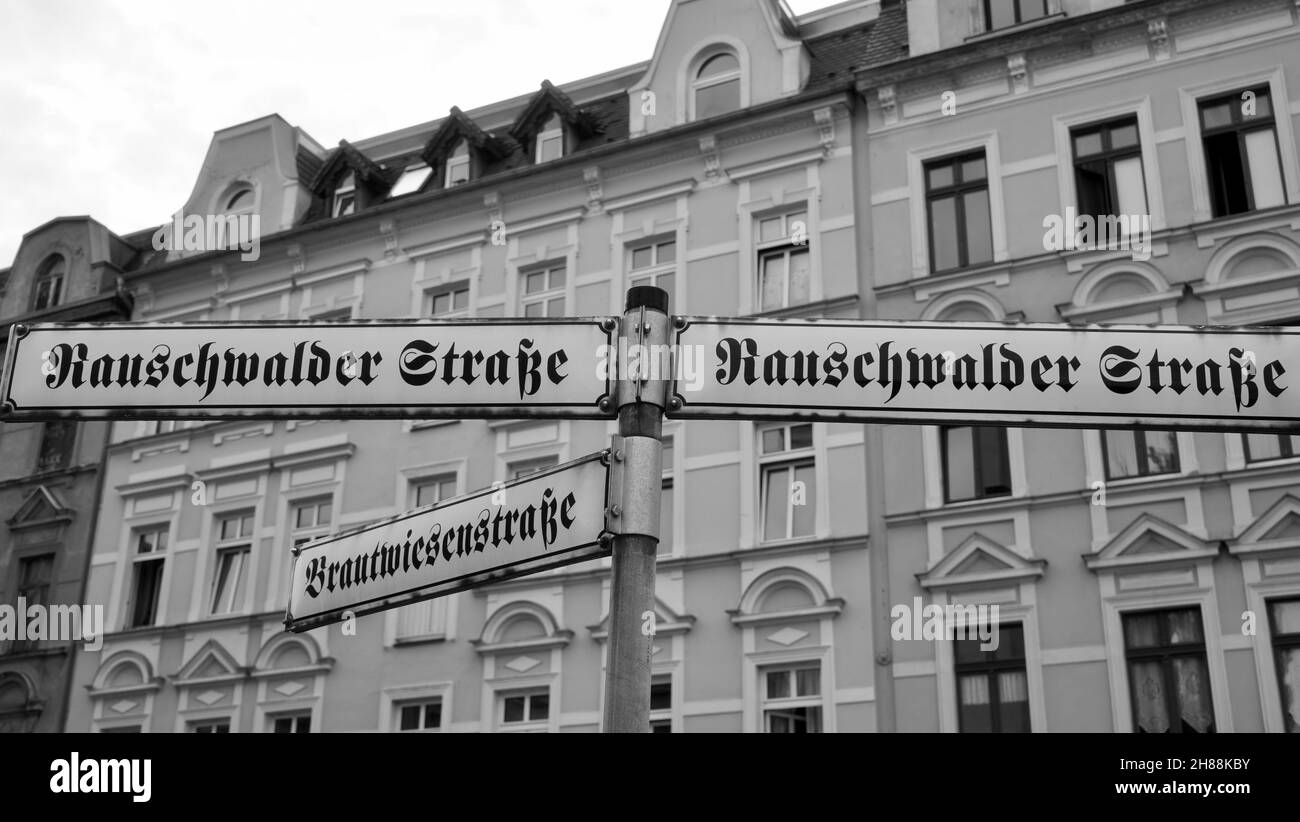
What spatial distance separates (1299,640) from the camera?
43.1 feet

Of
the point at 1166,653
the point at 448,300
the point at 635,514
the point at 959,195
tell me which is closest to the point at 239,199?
the point at 448,300

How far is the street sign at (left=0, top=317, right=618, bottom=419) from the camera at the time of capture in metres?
4.04

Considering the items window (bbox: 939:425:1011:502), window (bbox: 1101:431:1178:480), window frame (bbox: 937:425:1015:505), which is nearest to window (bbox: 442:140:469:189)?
window frame (bbox: 937:425:1015:505)

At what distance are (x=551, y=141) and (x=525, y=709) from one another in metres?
8.50

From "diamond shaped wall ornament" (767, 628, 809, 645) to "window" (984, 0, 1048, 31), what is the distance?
7912mm

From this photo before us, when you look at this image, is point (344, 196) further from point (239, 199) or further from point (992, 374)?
point (992, 374)

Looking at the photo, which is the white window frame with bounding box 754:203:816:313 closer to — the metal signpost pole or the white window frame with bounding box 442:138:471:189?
the white window frame with bounding box 442:138:471:189

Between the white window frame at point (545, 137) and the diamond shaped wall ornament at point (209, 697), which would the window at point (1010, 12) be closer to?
the white window frame at point (545, 137)

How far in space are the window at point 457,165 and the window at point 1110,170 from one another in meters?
9.52
